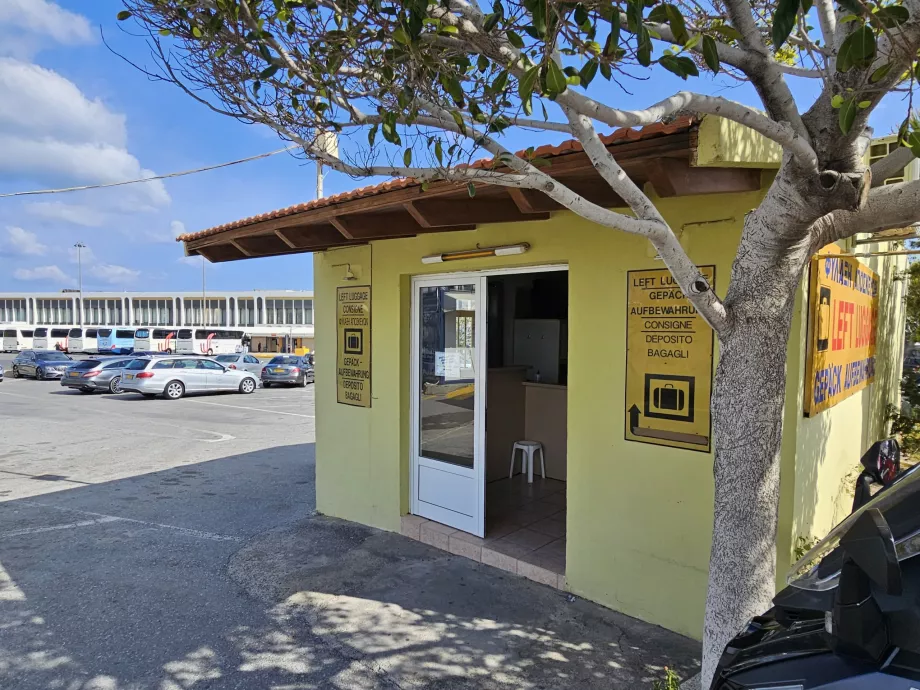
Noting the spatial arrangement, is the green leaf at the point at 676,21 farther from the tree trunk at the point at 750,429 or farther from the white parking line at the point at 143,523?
the white parking line at the point at 143,523

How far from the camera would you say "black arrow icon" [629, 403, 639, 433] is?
3684mm

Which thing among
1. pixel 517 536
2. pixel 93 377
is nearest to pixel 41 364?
pixel 93 377

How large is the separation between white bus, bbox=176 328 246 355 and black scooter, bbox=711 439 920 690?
3983cm

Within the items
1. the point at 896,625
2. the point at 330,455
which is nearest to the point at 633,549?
the point at 896,625

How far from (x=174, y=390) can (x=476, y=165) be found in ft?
62.0

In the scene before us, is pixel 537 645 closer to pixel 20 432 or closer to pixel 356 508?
pixel 356 508

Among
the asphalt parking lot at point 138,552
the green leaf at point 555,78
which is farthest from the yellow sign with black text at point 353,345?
the green leaf at point 555,78

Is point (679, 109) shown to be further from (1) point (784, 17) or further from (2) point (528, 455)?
(2) point (528, 455)

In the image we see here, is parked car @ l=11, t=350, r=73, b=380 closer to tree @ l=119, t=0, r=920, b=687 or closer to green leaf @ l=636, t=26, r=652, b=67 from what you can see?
tree @ l=119, t=0, r=920, b=687

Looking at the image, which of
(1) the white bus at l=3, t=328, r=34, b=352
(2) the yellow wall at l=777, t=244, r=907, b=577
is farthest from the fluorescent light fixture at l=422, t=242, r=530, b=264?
(1) the white bus at l=3, t=328, r=34, b=352

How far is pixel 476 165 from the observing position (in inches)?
134

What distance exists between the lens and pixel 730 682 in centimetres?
150

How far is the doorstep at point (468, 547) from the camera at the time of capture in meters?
4.20

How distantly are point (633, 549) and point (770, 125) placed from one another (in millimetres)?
2858
